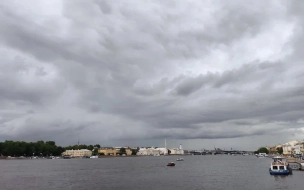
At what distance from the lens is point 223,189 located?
64.8m

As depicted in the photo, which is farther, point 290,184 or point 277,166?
point 277,166

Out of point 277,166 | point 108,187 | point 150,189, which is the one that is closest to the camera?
point 150,189

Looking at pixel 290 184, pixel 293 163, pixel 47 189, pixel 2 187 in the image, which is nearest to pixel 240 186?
pixel 290 184

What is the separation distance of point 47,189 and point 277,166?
189 ft

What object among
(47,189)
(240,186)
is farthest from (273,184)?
(47,189)

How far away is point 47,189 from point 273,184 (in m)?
44.8

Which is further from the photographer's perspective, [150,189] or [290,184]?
[290,184]

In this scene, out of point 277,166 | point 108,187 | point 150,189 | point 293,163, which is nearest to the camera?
point 150,189

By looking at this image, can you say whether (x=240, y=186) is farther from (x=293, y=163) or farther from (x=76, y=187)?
(x=293, y=163)

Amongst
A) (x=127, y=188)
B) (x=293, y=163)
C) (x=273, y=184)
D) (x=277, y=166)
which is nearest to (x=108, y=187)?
(x=127, y=188)

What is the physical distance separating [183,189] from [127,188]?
34.6ft

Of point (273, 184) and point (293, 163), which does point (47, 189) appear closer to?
point (273, 184)

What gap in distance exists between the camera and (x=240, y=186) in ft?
224

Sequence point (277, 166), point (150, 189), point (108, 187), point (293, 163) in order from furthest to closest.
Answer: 1. point (293, 163)
2. point (277, 166)
3. point (108, 187)
4. point (150, 189)
